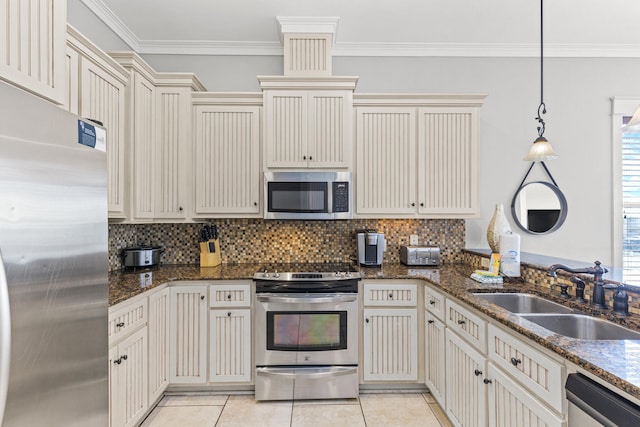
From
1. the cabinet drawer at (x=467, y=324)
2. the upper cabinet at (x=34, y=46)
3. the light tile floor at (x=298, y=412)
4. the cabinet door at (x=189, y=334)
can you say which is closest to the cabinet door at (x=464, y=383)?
the cabinet drawer at (x=467, y=324)

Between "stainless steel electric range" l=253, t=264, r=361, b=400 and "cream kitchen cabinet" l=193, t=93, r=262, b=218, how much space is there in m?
0.75

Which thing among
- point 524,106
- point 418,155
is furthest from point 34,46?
point 524,106

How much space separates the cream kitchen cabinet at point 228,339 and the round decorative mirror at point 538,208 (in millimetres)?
2667

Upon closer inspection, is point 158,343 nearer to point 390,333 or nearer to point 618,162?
point 390,333

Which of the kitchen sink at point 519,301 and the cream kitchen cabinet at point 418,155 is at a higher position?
the cream kitchen cabinet at point 418,155

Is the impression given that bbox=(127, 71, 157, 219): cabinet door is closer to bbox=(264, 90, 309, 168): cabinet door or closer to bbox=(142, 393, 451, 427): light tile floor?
bbox=(264, 90, 309, 168): cabinet door

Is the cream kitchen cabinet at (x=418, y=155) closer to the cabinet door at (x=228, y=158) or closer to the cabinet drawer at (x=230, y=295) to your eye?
the cabinet door at (x=228, y=158)

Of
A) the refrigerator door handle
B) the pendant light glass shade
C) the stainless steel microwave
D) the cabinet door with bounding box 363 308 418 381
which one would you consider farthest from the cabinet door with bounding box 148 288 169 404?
the pendant light glass shade

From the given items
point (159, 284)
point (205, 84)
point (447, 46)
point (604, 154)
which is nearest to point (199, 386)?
point (159, 284)

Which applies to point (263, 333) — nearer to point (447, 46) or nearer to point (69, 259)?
point (69, 259)

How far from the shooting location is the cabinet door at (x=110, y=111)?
78.5 inches

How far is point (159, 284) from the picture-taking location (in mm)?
2375

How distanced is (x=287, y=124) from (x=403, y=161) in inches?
41.1

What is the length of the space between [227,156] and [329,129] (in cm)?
89
